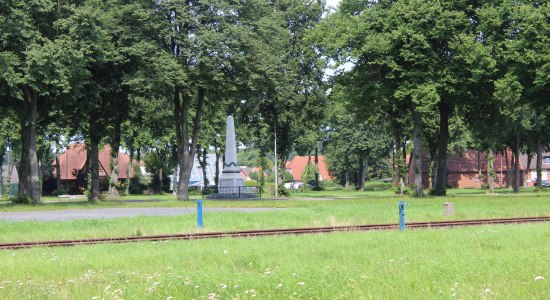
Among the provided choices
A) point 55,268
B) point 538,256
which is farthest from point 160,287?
point 538,256

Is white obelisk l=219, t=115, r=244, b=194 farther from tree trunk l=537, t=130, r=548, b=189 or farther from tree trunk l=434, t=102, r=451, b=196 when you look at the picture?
tree trunk l=537, t=130, r=548, b=189

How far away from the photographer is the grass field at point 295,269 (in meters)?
9.07

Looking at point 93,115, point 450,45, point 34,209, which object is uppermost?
point 450,45

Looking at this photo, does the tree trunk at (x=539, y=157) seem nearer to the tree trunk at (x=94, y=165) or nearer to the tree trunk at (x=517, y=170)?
the tree trunk at (x=517, y=170)

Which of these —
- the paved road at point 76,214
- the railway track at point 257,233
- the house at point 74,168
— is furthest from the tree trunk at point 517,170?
the house at point 74,168

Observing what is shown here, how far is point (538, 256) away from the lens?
12.0 metres

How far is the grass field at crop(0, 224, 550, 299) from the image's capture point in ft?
29.8

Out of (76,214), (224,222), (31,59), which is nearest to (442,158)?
(76,214)

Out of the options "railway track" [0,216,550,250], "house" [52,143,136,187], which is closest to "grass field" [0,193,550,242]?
"railway track" [0,216,550,250]

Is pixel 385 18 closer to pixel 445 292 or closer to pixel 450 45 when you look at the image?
pixel 450 45

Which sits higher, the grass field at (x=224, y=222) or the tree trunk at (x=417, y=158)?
the tree trunk at (x=417, y=158)

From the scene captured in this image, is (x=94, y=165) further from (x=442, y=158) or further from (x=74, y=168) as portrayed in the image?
(x=74, y=168)

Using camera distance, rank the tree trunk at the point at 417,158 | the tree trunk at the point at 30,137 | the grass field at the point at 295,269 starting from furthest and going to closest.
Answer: the tree trunk at the point at 417,158
the tree trunk at the point at 30,137
the grass field at the point at 295,269

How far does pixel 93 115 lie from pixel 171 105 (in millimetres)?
14574
